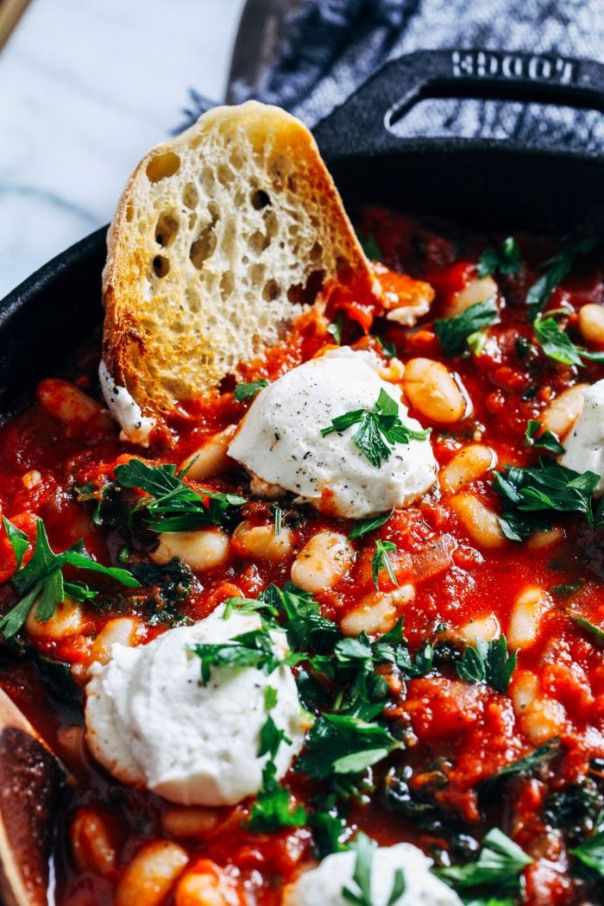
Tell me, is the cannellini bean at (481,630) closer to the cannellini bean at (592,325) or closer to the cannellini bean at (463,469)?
the cannellini bean at (463,469)

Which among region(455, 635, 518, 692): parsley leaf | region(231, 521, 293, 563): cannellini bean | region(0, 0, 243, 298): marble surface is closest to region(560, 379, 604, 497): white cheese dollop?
region(455, 635, 518, 692): parsley leaf

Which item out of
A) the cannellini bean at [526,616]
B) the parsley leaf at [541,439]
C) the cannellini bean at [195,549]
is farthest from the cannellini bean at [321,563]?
the parsley leaf at [541,439]

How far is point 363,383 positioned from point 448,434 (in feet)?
1.26

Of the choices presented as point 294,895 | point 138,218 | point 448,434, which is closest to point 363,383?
point 448,434

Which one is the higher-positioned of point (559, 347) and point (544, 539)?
point (559, 347)

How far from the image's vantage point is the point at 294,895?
270cm

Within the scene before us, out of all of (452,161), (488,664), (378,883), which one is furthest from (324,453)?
(452,161)

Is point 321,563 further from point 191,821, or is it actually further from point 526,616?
point 191,821

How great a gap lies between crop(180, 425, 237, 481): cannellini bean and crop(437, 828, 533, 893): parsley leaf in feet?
4.41

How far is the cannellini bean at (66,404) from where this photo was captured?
3.70 m

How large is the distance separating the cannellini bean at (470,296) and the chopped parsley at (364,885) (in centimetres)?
197

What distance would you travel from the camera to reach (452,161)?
4.10 metres

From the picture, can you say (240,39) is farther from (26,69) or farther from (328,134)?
(328,134)

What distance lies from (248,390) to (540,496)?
100 cm
